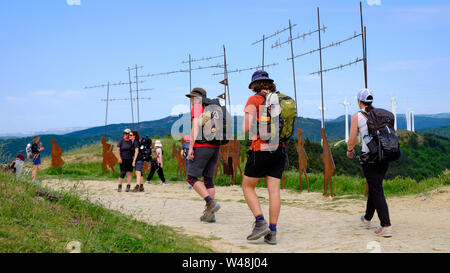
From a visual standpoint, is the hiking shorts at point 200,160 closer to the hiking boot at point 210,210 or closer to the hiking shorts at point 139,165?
the hiking boot at point 210,210

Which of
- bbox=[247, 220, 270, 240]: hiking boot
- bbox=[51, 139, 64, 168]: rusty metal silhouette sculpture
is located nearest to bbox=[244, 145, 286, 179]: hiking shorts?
bbox=[247, 220, 270, 240]: hiking boot

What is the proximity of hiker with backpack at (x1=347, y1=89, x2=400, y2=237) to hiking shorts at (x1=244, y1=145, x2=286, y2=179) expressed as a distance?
1.20 metres

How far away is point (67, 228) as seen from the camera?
5.51 metres

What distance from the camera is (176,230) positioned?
6.60 m

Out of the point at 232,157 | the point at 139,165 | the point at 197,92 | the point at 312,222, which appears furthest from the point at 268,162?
the point at 232,157

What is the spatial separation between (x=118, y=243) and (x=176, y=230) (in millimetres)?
1583

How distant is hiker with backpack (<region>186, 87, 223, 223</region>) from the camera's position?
7199mm

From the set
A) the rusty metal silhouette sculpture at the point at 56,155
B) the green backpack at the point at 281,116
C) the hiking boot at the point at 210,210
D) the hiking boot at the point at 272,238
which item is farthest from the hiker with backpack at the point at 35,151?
the green backpack at the point at 281,116

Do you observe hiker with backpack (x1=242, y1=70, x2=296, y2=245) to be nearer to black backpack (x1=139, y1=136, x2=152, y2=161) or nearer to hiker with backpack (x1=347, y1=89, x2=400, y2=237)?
hiker with backpack (x1=347, y1=89, x2=400, y2=237)

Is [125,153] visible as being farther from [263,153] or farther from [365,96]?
[365,96]

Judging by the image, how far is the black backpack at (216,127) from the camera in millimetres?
A: 7172

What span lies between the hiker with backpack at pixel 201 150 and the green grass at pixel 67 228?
1034 millimetres
